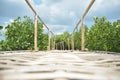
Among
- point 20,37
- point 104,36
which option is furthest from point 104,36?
point 20,37

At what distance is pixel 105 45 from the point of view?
23562 millimetres

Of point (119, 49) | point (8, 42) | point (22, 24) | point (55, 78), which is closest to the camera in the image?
point (55, 78)

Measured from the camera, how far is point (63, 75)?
0.77m

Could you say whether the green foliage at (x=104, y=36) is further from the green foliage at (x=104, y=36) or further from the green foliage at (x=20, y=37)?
the green foliage at (x=20, y=37)

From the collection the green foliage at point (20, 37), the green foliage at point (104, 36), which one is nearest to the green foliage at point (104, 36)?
the green foliage at point (104, 36)

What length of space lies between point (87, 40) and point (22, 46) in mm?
6580

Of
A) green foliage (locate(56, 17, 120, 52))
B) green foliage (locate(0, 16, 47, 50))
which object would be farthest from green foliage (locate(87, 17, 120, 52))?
green foliage (locate(0, 16, 47, 50))

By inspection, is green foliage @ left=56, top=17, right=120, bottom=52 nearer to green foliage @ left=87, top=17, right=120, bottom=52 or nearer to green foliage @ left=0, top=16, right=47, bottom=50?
A: green foliage @ left=87, top=17, right=120, bottom=52

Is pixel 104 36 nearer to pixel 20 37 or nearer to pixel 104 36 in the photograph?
pixel 104 36

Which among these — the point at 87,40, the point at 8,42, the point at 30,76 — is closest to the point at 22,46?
the point at 8,42

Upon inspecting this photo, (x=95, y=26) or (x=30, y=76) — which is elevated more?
(x=95, y=26)

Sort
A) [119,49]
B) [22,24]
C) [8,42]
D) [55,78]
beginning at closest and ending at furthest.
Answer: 1. [55,78]
2. [119,49]
3. [8,42]
4. [22,24]

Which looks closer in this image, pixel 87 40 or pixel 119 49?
pixel 119 49

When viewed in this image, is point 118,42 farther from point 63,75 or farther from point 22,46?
point 63,75
